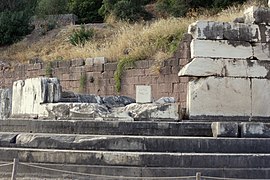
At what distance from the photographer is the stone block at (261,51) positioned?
9398mm

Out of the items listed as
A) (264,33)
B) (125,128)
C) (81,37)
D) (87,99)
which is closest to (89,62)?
(81,37)

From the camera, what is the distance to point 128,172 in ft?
21.6

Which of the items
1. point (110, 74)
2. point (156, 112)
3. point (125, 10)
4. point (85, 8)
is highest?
point (85, 8)

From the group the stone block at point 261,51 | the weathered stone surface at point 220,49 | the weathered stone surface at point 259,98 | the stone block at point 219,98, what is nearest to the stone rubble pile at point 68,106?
the stone block at point 219,98

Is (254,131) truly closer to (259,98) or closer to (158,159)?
(259,98)

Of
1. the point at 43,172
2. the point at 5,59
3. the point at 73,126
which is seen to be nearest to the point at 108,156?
the point at 43,172

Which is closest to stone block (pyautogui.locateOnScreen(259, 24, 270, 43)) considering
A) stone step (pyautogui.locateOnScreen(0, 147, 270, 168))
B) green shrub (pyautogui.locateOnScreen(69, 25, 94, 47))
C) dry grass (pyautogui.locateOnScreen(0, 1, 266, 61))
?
stone step (pyautogui.locateOnScreen(0, 147, 270, 168))

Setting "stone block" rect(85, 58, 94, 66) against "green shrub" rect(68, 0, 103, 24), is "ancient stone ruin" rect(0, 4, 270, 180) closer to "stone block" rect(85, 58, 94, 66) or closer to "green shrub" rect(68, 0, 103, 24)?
"stone block" rect(85, 58, 94, 66)

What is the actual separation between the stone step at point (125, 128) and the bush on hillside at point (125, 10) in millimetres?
19044

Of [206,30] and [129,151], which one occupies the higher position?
[206,30]

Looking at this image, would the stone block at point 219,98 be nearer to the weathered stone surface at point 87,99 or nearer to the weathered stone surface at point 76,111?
the weathered stone surface at point 76,111

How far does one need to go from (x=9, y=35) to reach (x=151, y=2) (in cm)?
929

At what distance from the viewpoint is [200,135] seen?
310 inches

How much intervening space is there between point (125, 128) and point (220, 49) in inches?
105
